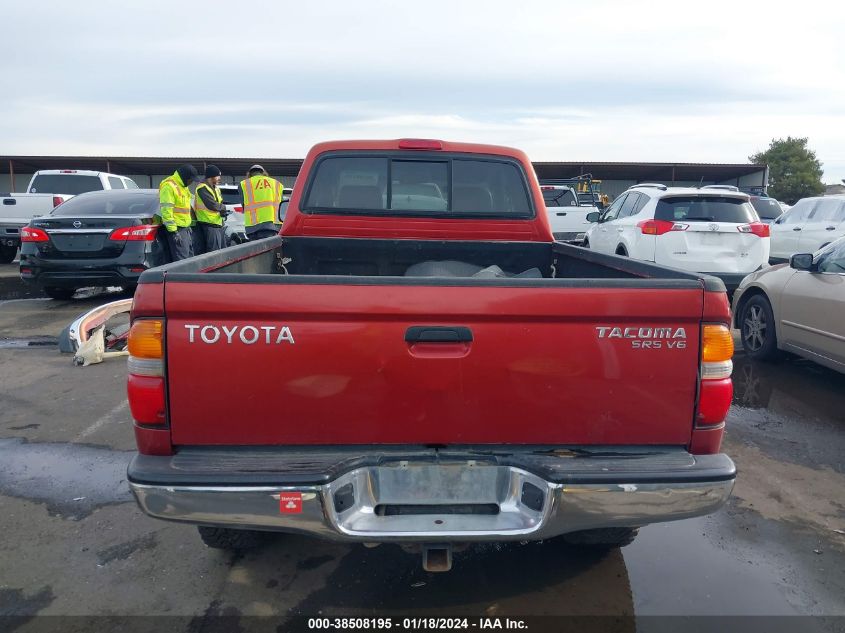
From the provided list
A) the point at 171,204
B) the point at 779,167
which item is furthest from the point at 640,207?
the point at 779,167

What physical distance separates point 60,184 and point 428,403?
48.0 ft

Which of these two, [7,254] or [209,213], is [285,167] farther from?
[209,213]

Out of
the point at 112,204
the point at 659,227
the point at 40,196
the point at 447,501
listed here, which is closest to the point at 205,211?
the point at 112,204

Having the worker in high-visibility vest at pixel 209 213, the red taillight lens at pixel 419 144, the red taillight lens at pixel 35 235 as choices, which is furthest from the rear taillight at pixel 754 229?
the red taillight lens at pixel 35 235

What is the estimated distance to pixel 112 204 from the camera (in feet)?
30.5

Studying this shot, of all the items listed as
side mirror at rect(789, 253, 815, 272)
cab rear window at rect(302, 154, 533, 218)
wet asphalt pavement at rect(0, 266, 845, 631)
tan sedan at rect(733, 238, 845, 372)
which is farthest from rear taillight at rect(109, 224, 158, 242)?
side mirror at rect(789, 253, 815, 272)

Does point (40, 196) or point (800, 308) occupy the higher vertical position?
point (40, 196)

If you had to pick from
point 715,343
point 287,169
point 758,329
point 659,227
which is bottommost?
point 758,329

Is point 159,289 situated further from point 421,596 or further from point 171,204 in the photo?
point 171,204

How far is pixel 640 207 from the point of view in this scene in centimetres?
952

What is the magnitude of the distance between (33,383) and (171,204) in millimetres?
3595

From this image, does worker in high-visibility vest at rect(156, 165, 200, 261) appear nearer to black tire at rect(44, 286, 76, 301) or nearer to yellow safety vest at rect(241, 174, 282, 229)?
yellow safety vest at rect(241, 174, 282, 229)

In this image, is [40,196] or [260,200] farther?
[40,196]

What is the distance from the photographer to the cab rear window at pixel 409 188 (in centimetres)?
423
